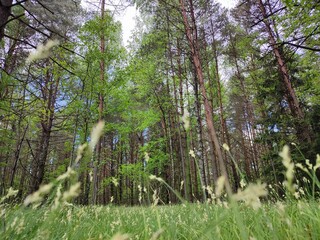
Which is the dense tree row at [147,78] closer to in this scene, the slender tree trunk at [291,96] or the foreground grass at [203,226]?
the slender tree trunk at [291,96]

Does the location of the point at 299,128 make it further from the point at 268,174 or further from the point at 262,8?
the point at 262,8

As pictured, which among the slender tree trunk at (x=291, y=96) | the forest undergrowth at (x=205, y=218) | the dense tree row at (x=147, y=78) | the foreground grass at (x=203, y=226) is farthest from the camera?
the slender tree trunk at (x=291, y=96)

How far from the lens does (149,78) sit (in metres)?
17.6

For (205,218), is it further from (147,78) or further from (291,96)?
(147,78)

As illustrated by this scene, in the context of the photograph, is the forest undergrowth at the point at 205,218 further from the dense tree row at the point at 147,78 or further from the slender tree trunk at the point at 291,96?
the slender tree trunk at the point at 291,96

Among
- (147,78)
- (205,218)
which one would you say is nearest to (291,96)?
(205,218)

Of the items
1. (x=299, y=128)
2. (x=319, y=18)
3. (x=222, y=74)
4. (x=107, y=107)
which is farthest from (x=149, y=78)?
(x=319, y=18)

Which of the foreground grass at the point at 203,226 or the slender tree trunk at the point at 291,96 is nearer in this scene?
the foreground grass at the point at 203,226

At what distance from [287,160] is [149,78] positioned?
56.6 feet

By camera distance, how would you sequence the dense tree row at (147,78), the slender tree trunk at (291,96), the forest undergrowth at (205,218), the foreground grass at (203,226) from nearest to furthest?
1. the forest undergrowth at (205,218)
2. the foreground grass at (203,226)
3. the dense tree row at (147,78)
4. the slender tree trunk at (291,96)

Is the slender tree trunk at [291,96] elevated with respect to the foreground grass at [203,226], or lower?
elevated

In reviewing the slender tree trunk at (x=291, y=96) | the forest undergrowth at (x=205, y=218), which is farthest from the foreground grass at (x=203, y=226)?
the slender tree trunk at (x=291, y=96)

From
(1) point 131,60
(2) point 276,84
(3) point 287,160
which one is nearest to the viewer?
(3) point 287,160

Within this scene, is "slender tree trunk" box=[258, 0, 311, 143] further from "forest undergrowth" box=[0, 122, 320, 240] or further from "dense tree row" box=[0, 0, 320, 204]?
"forest undergrowth" box=[0, 122, 320, 240]
